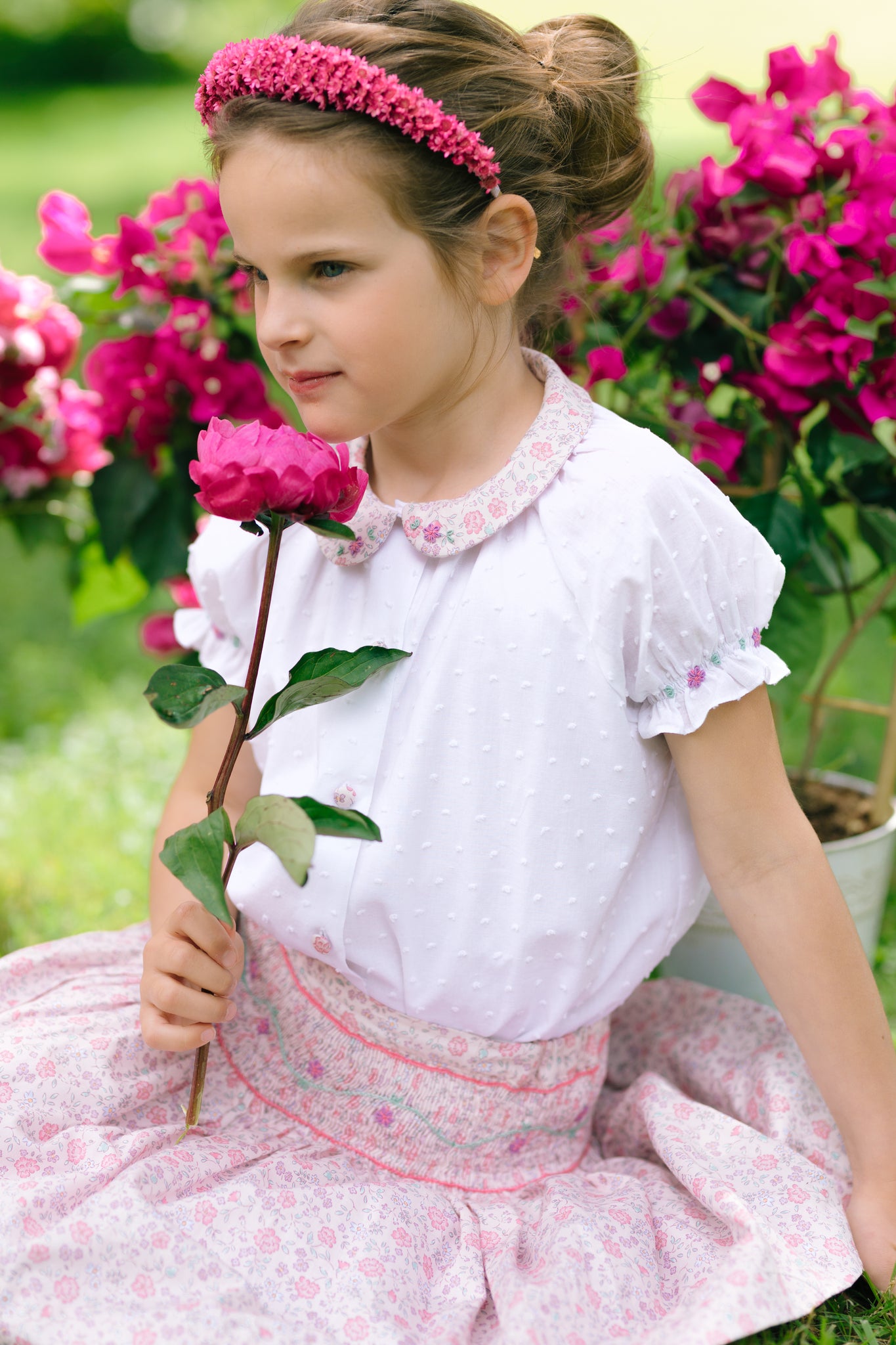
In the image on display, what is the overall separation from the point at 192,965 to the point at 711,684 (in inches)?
21.6

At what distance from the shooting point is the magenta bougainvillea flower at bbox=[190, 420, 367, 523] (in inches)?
39.2

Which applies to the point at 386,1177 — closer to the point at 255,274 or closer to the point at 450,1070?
the point at 450,1070

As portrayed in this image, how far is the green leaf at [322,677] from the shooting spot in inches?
43.0

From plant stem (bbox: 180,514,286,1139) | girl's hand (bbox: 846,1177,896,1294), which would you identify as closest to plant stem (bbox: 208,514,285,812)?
plant stem (bbox: 180,514,286,1139)

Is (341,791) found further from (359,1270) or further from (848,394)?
(848,394)

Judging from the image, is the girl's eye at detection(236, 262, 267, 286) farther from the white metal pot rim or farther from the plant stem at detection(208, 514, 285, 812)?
the white metal pot rim

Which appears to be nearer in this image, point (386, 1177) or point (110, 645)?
point (386, 1177)

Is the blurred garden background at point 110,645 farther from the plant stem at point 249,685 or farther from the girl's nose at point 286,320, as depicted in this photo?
the plant stem at point 249,685

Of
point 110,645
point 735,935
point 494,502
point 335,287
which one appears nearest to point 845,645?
point 735,935

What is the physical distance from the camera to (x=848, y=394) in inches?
62.7

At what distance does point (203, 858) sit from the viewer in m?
1.02

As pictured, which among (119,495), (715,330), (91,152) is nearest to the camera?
(715,330)

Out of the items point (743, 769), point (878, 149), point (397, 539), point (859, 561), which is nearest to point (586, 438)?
point (397, 539)

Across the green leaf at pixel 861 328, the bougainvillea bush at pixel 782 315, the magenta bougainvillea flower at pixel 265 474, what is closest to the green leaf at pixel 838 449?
the bougainvillea bush at pixel 782 315
